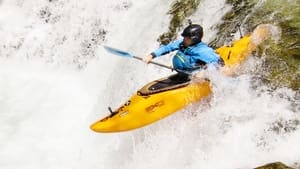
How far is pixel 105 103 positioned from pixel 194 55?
2.83 metres

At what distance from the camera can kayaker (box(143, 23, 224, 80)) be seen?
22.8 feet

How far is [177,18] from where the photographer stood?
955 cm

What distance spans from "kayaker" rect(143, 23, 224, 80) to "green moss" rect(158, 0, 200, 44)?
2249mm

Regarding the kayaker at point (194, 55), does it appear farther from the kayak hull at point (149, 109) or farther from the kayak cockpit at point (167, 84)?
the kayak hull at point (149, 109)

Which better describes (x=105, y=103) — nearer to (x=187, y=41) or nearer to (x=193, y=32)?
(x=187, y=41)

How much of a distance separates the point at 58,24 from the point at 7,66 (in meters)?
1.36

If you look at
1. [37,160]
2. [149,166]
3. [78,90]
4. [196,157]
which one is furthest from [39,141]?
[196,157]

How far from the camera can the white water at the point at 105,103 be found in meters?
6.74

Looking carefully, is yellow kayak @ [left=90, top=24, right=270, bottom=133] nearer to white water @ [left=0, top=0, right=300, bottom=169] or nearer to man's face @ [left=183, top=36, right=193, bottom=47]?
white water @ [left=0, top=0, right=300, bottom=169]

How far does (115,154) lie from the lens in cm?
804

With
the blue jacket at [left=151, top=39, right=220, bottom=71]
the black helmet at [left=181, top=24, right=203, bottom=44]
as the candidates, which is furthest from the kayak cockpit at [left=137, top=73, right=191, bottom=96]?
the black helmet at [left=181, top=24, right=203, bottom=44]

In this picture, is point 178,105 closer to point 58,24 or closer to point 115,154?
point 115,154

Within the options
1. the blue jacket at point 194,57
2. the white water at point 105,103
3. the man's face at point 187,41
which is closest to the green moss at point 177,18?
the white water at point 105,103

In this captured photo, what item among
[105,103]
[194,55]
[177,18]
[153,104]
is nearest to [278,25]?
[194,55]
